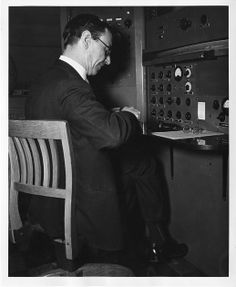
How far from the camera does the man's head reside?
66.1 inches

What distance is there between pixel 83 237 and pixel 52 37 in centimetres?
126

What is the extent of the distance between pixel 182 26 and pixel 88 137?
37.4 inches

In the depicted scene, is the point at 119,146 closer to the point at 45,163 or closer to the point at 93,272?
the point at 45,163

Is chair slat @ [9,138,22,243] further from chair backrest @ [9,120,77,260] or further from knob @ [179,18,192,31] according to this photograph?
knob @ [179,18,192,31]

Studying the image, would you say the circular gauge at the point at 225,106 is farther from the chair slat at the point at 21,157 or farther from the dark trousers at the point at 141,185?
the chair slat at the point at 21,157

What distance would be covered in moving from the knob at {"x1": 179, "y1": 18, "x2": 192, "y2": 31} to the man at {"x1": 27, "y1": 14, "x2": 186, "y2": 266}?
1.64ft

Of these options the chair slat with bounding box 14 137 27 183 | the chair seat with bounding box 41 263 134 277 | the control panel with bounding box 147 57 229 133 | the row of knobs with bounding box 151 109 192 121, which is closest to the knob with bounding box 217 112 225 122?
the control panel with bounding box 147 57 229 133

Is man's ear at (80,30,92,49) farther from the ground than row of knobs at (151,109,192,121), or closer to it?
farther from the ground

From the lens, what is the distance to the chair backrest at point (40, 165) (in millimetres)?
1220

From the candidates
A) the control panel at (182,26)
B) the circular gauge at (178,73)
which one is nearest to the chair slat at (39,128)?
the control panel at (182,26)

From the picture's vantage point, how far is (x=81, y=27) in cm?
170

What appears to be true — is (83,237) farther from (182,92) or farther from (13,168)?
(182,92)
